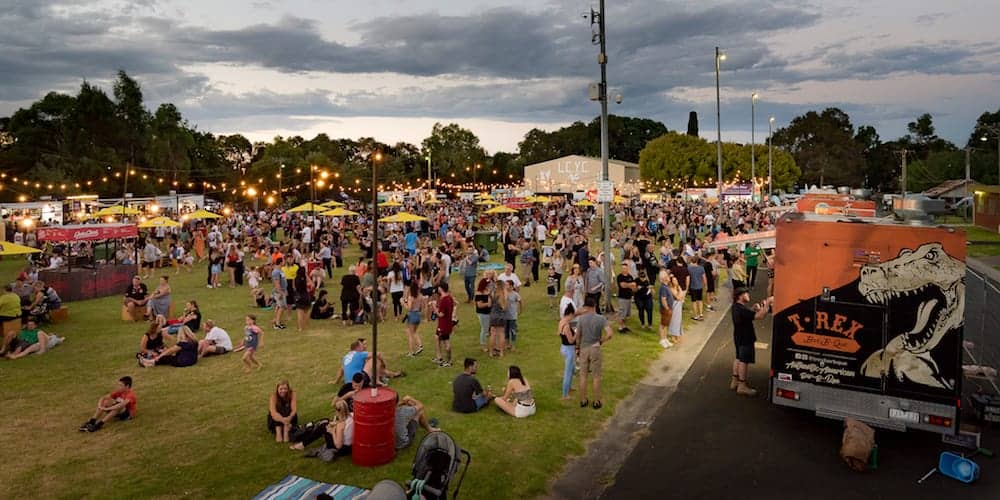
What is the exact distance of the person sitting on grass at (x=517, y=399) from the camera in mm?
8742

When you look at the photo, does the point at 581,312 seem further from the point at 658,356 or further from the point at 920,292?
the point at 920,292

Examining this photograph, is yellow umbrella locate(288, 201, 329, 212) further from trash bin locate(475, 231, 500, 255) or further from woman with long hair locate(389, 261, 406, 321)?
woman with long hair locate(389, 261, 406, 321)

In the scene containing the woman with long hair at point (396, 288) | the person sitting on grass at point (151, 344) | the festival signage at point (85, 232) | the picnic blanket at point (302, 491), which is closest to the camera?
the picnic blanket at point (302, 491)

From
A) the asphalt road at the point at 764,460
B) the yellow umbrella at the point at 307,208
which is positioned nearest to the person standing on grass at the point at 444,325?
the asphalt road at the point at 764,460

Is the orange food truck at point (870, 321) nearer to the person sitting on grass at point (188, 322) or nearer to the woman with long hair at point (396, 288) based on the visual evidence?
the woman with long hair at point (396, 288)

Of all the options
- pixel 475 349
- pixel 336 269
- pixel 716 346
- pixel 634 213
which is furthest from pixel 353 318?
pixel 634 213

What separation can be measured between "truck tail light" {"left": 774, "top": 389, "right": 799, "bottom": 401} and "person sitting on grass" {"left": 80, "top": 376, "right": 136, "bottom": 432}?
900cm

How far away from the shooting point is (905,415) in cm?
736

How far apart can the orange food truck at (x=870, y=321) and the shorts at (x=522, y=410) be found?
3287 mm

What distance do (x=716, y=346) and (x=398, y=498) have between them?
947 centimetres

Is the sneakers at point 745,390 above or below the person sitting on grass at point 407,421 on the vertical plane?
below

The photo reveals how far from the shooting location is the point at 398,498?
5125mm

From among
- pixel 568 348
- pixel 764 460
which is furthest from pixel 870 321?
pixel 568 348

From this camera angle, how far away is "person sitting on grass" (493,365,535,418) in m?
8.74
